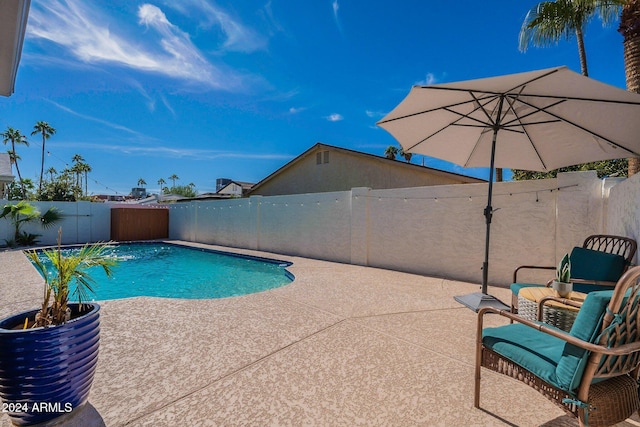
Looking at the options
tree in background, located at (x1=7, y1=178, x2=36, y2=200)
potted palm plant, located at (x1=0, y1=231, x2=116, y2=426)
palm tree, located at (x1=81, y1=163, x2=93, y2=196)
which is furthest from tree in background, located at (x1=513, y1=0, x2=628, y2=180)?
palm tree, located at (x1=81, y1=163, x2=93, y2=196)

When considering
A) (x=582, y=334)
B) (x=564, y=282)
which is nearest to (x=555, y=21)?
(x=564, y=282)

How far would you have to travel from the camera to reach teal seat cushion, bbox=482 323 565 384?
1.69 m

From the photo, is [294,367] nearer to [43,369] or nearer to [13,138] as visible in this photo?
[43,369]

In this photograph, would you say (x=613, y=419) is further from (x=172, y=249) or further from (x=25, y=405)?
(x=172, y=249)

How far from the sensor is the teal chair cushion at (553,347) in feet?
4.83

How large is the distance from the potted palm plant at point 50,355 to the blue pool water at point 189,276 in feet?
16.0

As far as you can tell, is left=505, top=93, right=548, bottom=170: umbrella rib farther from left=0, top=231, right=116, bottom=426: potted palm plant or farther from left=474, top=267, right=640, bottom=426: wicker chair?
left=0, top=231, right=116, bottom=426: potted palm plant

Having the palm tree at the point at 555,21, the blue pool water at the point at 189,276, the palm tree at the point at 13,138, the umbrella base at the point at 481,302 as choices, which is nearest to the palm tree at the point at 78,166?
the palm tree at the point at 13,138

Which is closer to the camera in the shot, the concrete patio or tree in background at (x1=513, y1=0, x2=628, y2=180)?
the concrete patio

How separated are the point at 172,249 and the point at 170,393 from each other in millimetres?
12692

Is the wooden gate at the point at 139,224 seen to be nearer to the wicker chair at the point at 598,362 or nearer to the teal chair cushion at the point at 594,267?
the teal chair cushion at the point at 594,267

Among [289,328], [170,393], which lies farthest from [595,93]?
[170,393]

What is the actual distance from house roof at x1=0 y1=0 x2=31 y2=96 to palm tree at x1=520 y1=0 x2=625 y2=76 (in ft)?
37.0

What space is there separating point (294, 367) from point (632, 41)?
8636mm
